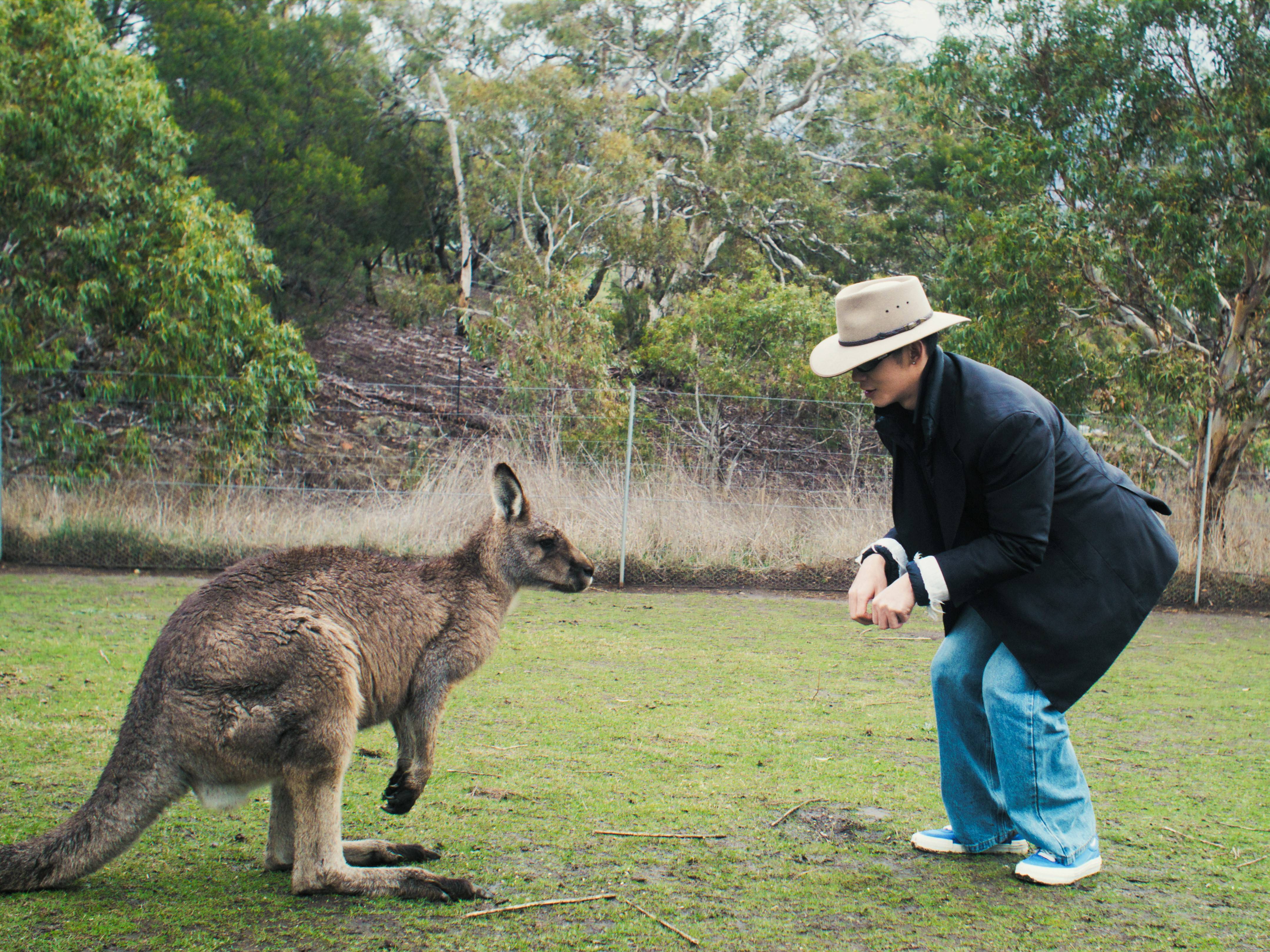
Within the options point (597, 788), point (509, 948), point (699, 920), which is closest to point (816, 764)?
point (597, 788)

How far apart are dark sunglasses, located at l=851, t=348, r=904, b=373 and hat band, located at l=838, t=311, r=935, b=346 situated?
0.15 ft

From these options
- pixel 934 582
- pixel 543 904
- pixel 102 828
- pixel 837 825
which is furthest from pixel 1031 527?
pixel 102 828

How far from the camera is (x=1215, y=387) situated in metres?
11.0

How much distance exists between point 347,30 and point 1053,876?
83.5 ft

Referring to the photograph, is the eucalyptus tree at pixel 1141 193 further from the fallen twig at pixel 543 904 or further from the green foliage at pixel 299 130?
the green foliage at pixel 299 130

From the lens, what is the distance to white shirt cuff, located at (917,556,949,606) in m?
3.02

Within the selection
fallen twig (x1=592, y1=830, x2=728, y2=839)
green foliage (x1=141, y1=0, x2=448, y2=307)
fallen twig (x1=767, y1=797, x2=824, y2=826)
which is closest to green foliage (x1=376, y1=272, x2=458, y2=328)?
green foliage (x1=141, y1=0, x2=448, y2=307)

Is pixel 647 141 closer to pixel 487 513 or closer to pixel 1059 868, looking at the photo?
pixel 487 513

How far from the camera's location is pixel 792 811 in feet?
12.8

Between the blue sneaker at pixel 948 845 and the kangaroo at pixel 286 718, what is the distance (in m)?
1.50

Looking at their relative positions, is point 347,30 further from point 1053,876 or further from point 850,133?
point 1053,876

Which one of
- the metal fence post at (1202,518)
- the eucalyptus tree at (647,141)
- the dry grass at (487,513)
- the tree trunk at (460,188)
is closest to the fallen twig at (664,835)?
the dry grass at (487,513)

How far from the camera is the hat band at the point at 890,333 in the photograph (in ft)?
10.3

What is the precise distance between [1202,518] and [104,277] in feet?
35.7
